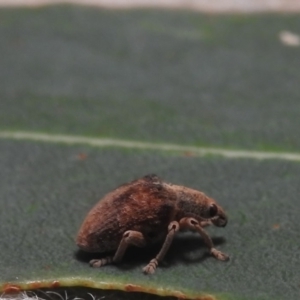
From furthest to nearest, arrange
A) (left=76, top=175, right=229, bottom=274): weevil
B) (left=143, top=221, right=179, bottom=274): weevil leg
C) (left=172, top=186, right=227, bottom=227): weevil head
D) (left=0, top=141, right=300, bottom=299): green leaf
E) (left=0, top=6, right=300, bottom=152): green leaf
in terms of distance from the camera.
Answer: (left=0, top=6, right=300, bottom=152): green leaf, (left=172, top=186, right=227, bottom=227): weevil head, (left=76, top=175, right=229, bottom=274): weevil, (left=143, top=221, right=179, bottom=274): weevil leg, (left=0, top=141, right=300, bottom=299): green leaf

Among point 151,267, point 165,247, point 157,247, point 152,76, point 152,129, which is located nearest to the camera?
point 151,267

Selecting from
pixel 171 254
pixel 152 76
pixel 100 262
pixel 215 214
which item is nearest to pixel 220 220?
pixel 215 214

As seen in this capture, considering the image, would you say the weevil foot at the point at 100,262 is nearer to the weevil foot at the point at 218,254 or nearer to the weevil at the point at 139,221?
the weevil at the point at 139,221

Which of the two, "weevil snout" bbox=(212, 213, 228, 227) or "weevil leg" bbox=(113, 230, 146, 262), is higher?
"weevil snout" bbox=(212, 213, 228, 227)

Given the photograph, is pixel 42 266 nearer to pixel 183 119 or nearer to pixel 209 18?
pixel 183 119

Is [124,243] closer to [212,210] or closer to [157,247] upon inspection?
[157,247]

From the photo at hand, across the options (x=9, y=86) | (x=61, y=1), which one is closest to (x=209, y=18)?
(x=61, y=1)

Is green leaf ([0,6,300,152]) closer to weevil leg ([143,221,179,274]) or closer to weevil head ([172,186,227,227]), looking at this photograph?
weevil head ([172,186,227,227])

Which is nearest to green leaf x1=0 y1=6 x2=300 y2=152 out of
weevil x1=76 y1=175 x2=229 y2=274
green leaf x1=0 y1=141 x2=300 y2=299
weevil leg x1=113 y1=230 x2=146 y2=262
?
green leaf x1=0 y1=141 x2=300 y2=299
